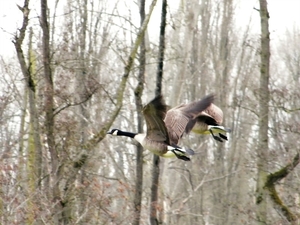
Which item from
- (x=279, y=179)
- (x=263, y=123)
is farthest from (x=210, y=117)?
(x=263, y=123)

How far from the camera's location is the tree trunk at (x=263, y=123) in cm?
1316

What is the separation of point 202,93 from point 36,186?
13.8 m

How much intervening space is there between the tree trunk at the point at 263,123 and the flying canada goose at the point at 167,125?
152 inches

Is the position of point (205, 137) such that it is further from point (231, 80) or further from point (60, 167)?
point (60, 167)

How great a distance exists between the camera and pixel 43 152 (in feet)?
43.9

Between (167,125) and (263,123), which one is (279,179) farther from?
(167,125)

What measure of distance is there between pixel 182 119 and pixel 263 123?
493cm

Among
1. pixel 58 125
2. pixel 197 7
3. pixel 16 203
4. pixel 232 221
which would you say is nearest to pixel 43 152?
pixel 58 125

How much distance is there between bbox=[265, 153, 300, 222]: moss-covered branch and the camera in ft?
40.1

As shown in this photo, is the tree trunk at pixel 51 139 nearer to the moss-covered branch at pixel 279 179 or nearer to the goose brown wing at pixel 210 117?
the goose brown wing at pixel 210 117

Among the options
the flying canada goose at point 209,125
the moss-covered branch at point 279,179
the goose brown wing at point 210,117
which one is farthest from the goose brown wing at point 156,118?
the moss-covered branch at point 279,179

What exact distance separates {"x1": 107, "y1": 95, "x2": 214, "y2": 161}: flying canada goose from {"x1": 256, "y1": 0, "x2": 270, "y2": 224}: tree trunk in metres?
3.87

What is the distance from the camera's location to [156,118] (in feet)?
27.2

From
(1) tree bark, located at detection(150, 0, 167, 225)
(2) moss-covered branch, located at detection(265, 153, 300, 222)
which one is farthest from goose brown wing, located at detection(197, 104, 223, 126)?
(1) tree bark, located at detection(150, 0, 167, 225)
